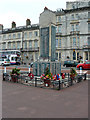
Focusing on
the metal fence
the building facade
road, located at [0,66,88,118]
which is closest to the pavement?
road, located at [0,66,88,118]

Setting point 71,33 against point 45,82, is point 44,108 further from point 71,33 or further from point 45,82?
point 71,33

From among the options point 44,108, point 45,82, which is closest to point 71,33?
point 45,82

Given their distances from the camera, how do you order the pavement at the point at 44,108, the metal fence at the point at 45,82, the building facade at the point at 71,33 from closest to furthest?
1. the pavement at the point at 44,108
2. the metal fence at the point at 45,82
3. the building facade at the point at 71,33

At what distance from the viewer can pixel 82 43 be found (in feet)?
121

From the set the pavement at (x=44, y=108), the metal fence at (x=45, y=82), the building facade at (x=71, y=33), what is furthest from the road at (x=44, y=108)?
the building facade at (x=71, y=33)

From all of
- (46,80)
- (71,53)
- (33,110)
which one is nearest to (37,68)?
(46,80)

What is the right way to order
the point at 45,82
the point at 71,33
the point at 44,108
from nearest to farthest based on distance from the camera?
the point at 44,108 → the point at 45,82 → the point at 71,33

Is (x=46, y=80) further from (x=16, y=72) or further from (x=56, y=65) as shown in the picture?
(x=16, y=72)

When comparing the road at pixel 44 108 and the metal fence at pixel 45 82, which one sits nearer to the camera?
the road at pixel 44 108

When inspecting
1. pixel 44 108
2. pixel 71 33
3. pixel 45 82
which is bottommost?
pixel 44 108

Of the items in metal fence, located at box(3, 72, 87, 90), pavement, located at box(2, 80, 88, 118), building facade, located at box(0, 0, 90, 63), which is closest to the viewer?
pavement, located at box(2, 80, 88, 118)

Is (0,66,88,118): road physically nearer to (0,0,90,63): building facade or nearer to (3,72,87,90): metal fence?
(3,72,87,90): metal fence

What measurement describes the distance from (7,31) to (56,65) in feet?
139

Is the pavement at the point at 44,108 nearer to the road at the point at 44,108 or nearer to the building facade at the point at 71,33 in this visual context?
the road at the point at 44,108
